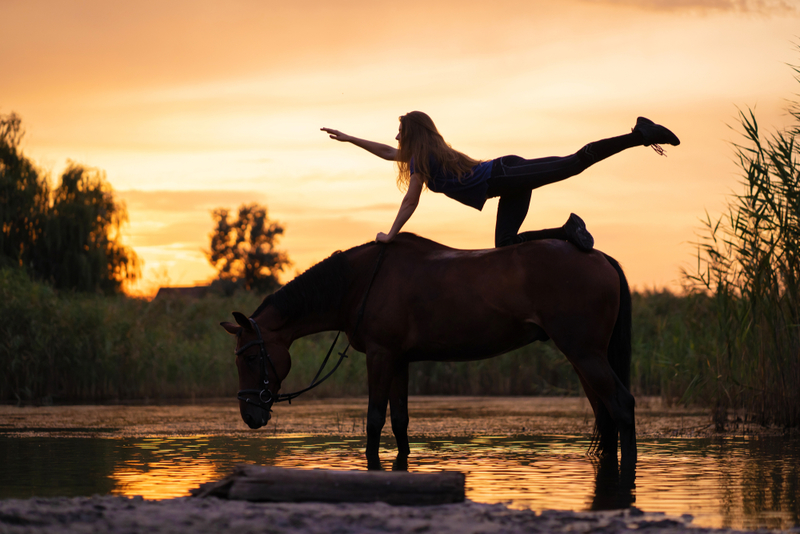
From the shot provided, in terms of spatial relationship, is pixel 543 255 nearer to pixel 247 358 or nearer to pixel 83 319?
pixel 247 358

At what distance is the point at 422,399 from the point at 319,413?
11.3ft

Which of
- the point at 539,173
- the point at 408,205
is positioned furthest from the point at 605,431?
the point at 408,205

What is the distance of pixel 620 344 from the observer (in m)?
6.14

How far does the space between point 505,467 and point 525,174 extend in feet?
6.50

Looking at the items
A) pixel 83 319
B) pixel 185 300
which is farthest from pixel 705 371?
pixel 185 300

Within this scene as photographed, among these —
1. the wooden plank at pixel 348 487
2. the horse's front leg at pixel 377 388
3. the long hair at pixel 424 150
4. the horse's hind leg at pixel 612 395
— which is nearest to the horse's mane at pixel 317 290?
the horse's front leg at pixel 377 388

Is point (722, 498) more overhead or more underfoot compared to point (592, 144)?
more underfoot

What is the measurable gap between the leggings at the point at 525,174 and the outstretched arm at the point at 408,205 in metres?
0.50

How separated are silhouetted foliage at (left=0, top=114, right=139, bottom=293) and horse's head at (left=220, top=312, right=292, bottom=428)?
22.0m

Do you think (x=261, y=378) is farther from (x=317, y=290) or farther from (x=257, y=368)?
(x=317, y=290)

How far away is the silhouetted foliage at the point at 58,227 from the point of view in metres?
26.9

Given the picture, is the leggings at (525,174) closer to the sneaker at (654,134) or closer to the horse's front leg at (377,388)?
the sneaker at (654,134)

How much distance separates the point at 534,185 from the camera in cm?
604

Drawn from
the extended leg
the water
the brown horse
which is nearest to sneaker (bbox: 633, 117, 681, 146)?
the extended leg
